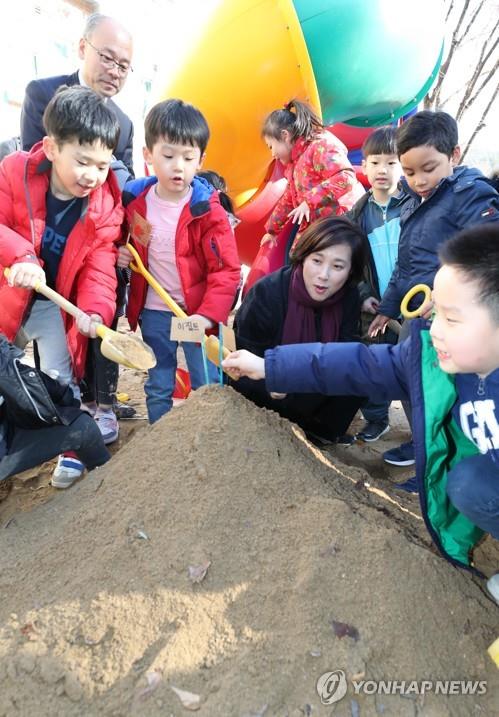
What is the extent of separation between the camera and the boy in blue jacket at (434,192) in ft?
6.95

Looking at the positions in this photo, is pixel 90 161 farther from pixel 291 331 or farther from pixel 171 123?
pixel 291 331

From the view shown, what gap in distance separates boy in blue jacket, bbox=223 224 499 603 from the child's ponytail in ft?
6.00

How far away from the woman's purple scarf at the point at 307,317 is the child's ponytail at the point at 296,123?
3.74ft

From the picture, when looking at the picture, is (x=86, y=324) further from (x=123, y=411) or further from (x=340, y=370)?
(x=123, y=411)

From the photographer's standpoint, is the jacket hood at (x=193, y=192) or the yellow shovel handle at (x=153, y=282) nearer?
the yellow shovel handle at (x=153, y=282)

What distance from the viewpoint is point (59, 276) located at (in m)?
2.12

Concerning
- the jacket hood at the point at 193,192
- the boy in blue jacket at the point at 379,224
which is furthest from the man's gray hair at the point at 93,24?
the boy in blue jacket at the point at 379,224

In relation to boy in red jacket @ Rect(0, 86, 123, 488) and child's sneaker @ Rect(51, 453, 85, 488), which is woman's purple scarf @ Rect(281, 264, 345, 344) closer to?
boy in red jacket @ Rect(0, 86, 123, 488)

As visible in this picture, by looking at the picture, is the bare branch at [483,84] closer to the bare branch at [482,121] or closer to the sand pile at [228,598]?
the bare branch at [482,121]

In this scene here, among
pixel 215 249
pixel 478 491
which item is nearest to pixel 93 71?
pixel 215 249

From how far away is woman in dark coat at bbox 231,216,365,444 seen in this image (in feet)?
7.15

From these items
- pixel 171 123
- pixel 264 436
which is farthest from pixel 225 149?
pixel 264 436

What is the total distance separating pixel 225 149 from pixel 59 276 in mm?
1930

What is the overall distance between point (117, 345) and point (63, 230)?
1.93ft
